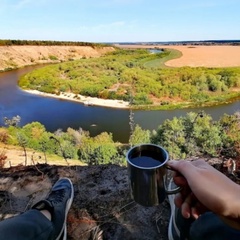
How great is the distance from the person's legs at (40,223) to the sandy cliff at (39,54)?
3559 cm

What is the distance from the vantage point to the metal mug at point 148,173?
0.64 metres

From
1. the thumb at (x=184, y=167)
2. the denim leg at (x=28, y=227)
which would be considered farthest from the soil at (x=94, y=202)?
the thumb at (x=184, y=167)

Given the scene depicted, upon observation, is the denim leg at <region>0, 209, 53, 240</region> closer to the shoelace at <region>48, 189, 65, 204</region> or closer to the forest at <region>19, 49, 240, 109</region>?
the shoelace at <region>48, 189, 65, 204</region>

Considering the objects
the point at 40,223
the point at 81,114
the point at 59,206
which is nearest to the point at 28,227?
the point at 40,223

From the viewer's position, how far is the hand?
48cm

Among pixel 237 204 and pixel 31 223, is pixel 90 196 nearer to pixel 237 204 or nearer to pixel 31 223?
pixel 31 223

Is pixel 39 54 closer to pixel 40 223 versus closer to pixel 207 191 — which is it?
pixel 40 223

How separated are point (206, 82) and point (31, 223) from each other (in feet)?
76.2

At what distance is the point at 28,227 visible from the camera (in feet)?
3.04

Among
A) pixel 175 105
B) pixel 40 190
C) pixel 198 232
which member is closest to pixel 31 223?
pixel 198 232

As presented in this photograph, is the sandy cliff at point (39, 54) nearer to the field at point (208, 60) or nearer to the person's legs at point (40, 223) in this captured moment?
the field at point (208, 60)

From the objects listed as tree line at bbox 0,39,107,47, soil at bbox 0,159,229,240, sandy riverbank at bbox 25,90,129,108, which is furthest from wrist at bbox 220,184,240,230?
tree line at bbox 0,39,107,47

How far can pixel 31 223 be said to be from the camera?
95 cm

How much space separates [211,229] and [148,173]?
0.24 meters
